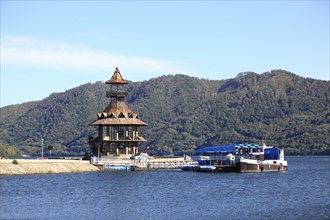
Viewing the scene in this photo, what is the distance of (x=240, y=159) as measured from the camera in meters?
130

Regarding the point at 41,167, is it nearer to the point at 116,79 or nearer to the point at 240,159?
the point at 116,79

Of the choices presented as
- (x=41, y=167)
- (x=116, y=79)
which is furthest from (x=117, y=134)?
(x=41, y=167)

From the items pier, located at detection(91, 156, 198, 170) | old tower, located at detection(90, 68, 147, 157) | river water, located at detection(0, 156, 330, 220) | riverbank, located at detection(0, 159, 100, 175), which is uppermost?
old tower, located at detection(90, 68, 147, 157)

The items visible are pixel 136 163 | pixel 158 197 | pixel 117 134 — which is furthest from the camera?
pixel 117 134

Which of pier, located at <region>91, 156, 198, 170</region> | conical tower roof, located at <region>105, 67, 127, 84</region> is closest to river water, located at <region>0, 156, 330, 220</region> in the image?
pier, located at <region>91, 156, 198, 170</region>

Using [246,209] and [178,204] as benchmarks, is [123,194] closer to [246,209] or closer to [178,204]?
[178,204]

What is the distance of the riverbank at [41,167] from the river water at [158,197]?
104 inches

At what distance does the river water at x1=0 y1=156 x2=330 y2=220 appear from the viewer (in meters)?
63.2

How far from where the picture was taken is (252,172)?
429 feet

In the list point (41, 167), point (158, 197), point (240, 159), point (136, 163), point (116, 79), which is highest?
point (116, 79)

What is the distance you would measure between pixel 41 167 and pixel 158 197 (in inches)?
1592

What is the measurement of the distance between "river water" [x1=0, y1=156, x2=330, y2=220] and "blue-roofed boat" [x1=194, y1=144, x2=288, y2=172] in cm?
1707

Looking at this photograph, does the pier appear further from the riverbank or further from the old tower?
the old tower

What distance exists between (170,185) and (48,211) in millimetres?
33458
